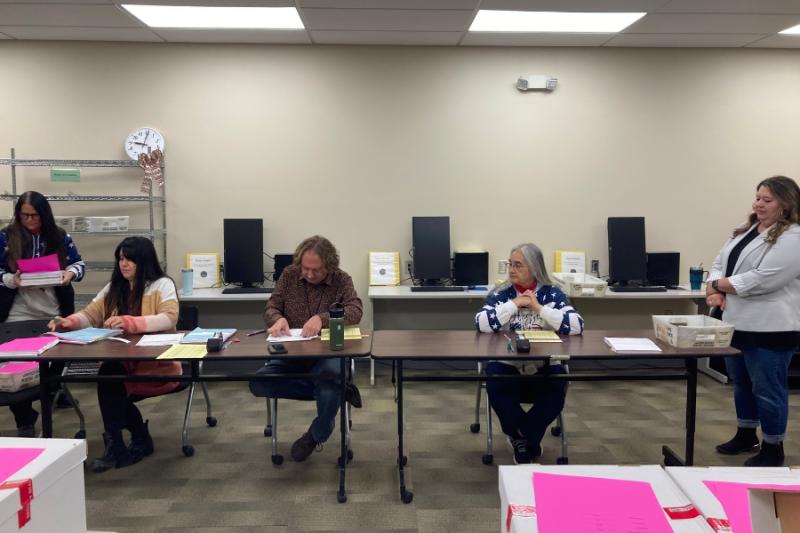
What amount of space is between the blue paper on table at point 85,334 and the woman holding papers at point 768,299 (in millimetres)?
3054

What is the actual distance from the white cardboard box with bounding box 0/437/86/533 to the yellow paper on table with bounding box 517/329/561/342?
78.6 inches

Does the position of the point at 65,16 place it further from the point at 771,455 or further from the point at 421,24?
the point at 771,455

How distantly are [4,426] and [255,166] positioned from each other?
2493mm

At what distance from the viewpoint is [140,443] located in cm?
301

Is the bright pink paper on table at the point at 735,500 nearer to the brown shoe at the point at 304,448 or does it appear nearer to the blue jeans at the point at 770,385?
the blue jeans at the point at 770,385

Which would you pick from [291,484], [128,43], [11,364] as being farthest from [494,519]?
[128,43]

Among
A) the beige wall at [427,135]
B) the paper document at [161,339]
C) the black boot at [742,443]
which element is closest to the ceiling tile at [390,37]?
the beige wall at [427,135]

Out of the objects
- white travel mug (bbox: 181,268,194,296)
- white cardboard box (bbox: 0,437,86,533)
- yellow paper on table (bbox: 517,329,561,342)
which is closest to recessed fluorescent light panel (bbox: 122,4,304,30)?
white travel mug (bbox: 181,268,194,296)

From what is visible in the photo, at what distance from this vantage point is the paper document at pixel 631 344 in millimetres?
2518

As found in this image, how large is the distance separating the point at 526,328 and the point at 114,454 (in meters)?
2.22

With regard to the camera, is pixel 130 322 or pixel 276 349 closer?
pixel 276 349

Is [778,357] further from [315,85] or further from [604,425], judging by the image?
[315,85]

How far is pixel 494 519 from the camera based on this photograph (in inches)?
94.7

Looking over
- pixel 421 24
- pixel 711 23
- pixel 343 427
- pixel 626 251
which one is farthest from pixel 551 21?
pixel 343 427
